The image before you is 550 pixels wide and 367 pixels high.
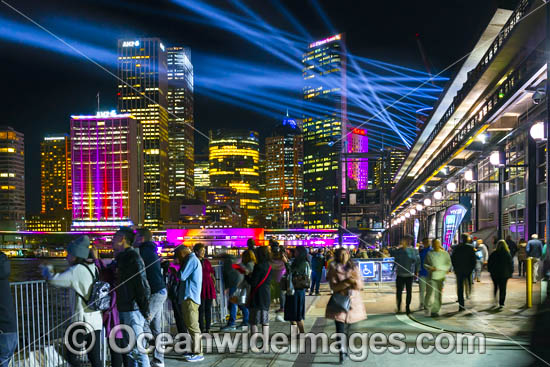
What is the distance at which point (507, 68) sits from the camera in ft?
87.0

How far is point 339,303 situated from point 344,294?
0.15 m

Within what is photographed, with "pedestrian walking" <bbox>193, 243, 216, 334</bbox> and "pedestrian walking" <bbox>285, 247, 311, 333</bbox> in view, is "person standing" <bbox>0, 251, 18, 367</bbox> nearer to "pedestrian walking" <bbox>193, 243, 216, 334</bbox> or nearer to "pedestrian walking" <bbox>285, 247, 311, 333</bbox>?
"pedestrian walking" <bbox>193, 243, 216, 334</bbox>

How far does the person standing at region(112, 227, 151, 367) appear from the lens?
6301 millimetres

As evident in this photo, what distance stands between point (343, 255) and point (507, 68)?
72.4ft

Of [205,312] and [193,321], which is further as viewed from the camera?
[205,312]

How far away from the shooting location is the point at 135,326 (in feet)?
20.9

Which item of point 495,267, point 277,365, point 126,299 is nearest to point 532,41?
point 495,267

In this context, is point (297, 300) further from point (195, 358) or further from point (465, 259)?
point (465, 259)

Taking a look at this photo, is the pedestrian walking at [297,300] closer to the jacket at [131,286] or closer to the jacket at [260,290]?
the jacket at [260,290]

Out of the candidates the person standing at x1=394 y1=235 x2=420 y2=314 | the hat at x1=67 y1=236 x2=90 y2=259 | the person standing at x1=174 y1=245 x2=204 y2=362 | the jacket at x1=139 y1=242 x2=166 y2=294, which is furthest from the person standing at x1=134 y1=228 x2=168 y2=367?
the person standing at x1=394 y1=235 x2=420 y2=314

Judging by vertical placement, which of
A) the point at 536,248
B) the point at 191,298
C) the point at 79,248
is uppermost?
the point at 79,248

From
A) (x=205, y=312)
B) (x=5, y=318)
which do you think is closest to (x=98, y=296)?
(x=5, y=318)

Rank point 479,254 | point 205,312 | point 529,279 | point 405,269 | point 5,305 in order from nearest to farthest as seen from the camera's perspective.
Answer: point 5,305, point 205,312, point 529,279, point 405,269, point 479,254

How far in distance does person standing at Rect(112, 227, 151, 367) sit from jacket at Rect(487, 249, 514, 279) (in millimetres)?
9389
